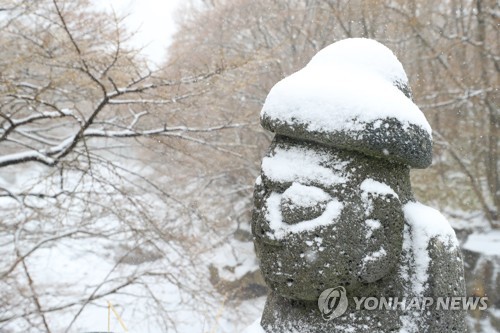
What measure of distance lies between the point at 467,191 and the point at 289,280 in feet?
25.9

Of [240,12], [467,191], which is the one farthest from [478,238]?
[240,12]

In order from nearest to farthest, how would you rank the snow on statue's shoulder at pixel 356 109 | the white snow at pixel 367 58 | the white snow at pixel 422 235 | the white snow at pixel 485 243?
the snow on statue's shoulder at pixel 356 109 < the white snow at pixel 422 235 < the white snow at pixel 367 58 < the white snow at pixel 485 243

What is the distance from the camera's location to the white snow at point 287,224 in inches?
61.5

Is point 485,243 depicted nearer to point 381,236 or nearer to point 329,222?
point 381,236

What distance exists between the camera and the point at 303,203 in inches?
62.6

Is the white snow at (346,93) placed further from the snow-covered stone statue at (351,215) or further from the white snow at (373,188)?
the white snow at (373,188)

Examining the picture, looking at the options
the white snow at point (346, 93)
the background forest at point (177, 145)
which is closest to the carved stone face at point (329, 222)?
the white snow at point (346, 93)

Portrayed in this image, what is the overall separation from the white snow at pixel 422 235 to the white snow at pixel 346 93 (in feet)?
1.09

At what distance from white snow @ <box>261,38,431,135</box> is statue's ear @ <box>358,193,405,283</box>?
297 mm

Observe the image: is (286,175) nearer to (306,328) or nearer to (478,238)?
(306,328)

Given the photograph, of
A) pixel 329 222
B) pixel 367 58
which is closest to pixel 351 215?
pixel 329 222

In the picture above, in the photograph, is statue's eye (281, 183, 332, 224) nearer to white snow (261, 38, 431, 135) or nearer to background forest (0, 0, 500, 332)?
white snow (261, 38, 431, 135)

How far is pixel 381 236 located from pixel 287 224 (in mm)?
350

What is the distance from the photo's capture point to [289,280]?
163cm
